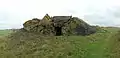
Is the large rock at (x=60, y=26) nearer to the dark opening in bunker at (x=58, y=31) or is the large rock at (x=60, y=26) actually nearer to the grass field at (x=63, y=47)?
the dark opening in bunker at (x=58, y=31)

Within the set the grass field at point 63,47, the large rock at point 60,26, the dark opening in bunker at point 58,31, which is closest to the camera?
the grass field at point 63,47

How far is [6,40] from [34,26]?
664 cm

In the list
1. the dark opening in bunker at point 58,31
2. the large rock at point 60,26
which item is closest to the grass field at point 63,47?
the large rock at point 60,26

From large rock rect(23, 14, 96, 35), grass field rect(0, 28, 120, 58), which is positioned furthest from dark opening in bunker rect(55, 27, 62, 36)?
grass field rect(0, 28, 120, 58)

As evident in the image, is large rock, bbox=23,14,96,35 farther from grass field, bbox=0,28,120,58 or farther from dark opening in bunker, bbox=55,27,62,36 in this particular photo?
grass field, bbox=0,28,120,58

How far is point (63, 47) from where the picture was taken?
45.9m

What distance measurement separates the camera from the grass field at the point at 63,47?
4175cm

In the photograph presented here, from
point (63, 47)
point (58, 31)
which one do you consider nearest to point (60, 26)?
point (58, 31)

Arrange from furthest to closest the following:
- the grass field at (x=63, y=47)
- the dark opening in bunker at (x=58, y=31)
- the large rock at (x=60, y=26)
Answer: the dark opening in bunker at (x=58, y=31)
the large rock at (x=60, y=26)
the grass field at (x=63, y=47)

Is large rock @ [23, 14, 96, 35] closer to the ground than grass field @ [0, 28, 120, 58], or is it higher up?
higher up

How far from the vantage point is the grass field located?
41.8 m

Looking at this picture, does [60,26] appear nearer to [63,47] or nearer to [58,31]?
[58,31]

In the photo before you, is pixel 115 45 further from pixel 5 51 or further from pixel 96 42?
pixel 5 51

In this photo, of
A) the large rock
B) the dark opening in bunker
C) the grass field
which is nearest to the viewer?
the grass field
